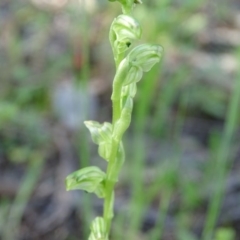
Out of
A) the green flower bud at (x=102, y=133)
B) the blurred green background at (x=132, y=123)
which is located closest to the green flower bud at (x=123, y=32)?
the green flower bud at (x=102, y=133)

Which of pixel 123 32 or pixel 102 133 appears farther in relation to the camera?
pixel 102 133

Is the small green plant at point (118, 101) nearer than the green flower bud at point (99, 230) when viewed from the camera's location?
Yes

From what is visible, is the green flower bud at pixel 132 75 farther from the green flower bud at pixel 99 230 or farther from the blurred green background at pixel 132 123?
the blurred green background at pixel 132 123

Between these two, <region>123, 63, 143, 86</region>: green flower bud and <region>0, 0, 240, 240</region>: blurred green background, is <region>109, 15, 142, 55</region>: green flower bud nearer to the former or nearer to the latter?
<region>123, 63, 143, 86</region>: green flower bud

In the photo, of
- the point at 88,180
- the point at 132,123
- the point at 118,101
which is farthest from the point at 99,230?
the point at 132,123

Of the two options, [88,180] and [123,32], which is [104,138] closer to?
[88,180]

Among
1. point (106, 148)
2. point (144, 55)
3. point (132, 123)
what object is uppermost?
point (132, 123)

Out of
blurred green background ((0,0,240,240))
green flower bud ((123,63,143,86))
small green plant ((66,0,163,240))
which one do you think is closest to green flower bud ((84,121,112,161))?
small green plant ((66,0,163,240))
